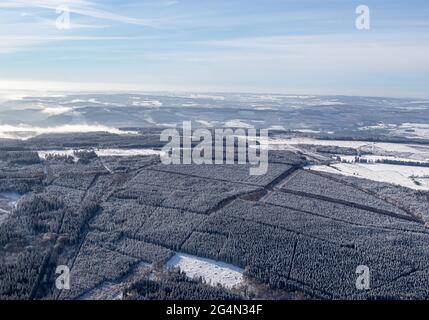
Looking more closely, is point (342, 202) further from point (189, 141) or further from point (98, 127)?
point (98, 127)

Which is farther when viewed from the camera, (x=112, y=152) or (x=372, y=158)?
(x=372, y=158)

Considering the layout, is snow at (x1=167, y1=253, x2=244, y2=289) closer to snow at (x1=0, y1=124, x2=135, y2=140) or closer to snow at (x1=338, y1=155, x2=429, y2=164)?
snow at (x1=338, y1=155, x2=429, y2=164)

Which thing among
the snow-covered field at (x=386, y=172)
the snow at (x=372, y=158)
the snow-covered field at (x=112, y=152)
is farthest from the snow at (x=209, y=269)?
the snow at (x=372, y=158)

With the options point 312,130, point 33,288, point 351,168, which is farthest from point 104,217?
point 312,130

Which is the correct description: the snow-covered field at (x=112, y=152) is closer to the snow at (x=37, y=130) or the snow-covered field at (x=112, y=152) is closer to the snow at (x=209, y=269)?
the snow at (x=37, y=130)

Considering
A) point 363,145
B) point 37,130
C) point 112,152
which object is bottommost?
point 363,145

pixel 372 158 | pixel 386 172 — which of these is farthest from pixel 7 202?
pixel 372 158

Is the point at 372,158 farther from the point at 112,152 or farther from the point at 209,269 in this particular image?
the point at 209,269
